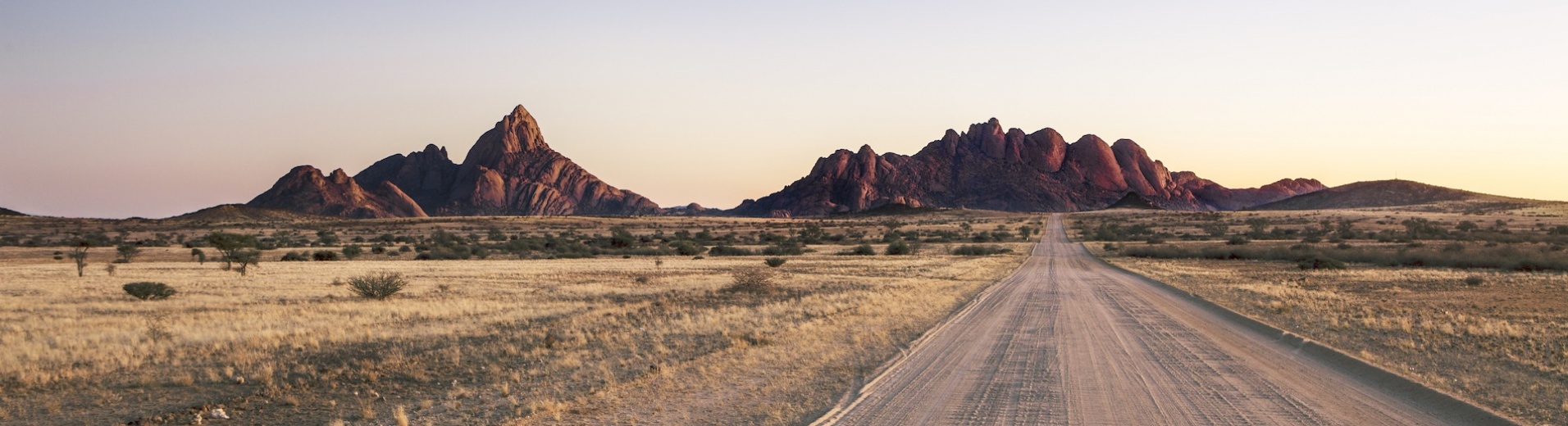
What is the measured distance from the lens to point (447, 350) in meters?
15.2

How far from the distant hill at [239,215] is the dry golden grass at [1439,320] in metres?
157

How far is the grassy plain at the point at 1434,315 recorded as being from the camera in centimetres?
1120

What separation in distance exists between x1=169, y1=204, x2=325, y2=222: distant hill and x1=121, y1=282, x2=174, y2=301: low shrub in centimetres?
13915

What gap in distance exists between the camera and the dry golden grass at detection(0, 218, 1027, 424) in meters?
10.5

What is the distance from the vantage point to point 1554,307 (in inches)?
854

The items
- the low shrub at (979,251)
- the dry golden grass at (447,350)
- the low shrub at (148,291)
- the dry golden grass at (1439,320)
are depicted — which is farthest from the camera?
the low shrub at (979,251)

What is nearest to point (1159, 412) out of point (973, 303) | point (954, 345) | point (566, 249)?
point (954, 345)

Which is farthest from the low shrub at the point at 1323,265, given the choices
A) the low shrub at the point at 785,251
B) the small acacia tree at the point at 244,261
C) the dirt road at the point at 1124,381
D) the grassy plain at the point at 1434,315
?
the small acacia tree at the point at 244,261

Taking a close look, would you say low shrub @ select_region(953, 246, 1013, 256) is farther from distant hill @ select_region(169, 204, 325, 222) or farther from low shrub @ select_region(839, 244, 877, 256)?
distant hill @ select_region(169, 204, 325, 222)

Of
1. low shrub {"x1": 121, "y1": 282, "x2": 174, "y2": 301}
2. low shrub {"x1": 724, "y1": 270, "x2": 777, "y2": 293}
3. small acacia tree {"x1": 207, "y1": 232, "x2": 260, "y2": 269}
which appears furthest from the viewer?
small acacia tree {"x1": 207, "y1": 232, "x2": 260, "y2": 269}

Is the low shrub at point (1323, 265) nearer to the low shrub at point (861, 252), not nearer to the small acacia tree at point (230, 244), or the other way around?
the low shrub at point (861, 252)

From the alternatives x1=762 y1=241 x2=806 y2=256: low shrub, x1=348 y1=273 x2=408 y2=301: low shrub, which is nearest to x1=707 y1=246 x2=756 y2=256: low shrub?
x1=762 y1=241 x2=806 y2=256: low shrub

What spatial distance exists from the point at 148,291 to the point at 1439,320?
112 ft

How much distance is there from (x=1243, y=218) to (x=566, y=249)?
96.9 m
